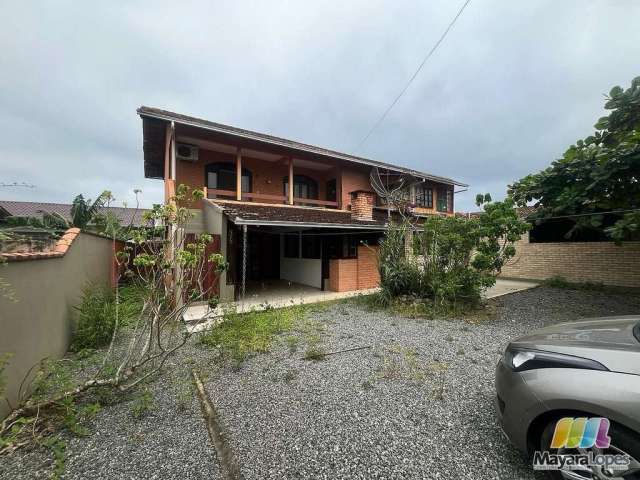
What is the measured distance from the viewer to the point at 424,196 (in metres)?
15.8

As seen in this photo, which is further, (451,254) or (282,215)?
(282,215)

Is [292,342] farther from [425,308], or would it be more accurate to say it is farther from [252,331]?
[425,308]

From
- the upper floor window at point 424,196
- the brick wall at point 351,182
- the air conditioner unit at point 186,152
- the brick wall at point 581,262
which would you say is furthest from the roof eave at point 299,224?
the brick wall at point 581,262

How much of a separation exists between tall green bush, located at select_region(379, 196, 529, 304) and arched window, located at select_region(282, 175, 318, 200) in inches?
233

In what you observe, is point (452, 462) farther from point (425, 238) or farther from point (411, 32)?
point (411, 32)

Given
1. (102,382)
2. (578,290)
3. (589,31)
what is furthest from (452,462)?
(578,290)

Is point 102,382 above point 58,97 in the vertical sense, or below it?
below

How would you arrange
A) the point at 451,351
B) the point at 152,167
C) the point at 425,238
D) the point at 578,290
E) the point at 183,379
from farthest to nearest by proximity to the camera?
the point at 152,167
the point at 578,290
the point at 425,238
the point at 451,351
the point at 183,379

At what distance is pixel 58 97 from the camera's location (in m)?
8.16

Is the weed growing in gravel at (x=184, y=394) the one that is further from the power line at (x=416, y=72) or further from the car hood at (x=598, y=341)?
the power line at (x=416, y=72)

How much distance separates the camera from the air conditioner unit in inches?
370

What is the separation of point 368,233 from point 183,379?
322 inches

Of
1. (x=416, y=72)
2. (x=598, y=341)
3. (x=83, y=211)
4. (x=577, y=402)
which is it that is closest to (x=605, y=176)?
(x=416, y=72)

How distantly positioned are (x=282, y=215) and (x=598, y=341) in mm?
7612
